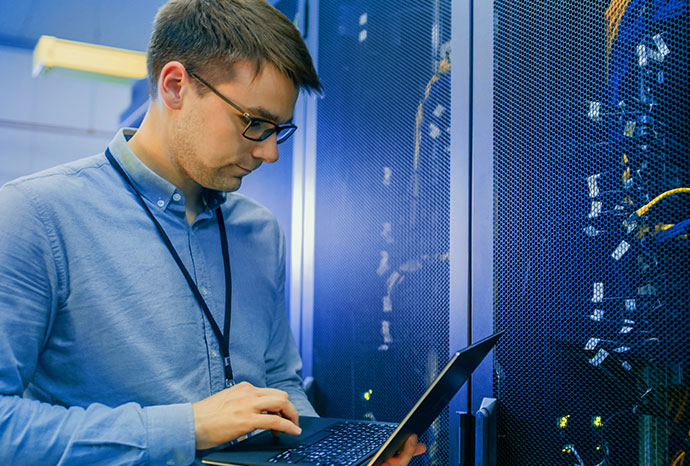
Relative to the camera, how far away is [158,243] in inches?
44.0

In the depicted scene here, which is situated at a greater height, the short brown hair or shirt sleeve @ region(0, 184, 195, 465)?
the short brown hair

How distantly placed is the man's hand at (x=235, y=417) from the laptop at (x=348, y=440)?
3 centimetres

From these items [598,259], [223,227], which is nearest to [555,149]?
[598,259]

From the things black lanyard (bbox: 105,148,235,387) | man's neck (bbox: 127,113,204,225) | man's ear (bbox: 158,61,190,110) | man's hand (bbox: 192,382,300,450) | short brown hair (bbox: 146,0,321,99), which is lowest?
man's hand (bbox: 192,382,300,450)

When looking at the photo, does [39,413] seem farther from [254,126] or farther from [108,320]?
[254,126]

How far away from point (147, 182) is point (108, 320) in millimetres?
298

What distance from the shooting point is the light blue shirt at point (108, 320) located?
2.88ft

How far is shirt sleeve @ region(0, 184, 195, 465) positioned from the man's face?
12.8 inches

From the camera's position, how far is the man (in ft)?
2.92

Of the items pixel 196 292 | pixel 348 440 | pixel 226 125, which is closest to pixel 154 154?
pixel 226 125

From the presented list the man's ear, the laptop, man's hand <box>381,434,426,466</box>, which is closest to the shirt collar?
the man's ear

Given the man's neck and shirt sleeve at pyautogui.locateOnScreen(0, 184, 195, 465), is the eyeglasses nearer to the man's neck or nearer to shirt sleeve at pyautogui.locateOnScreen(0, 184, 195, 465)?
the man's neck

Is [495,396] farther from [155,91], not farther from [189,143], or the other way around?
[155,91]

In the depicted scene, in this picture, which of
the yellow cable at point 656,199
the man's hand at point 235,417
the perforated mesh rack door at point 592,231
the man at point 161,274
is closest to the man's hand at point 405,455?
the man at point 161,274
